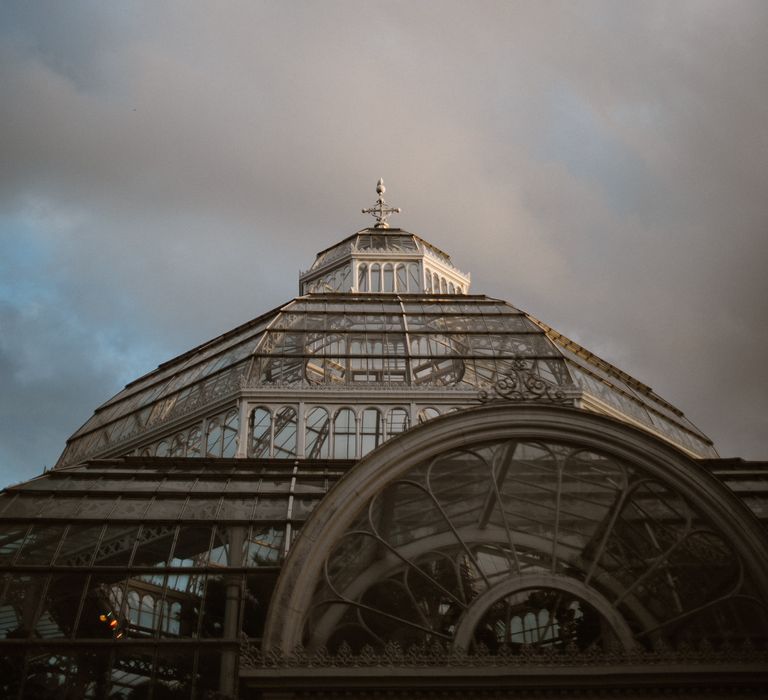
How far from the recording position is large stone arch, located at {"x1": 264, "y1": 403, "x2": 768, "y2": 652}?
1936cm

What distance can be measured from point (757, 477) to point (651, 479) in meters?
4.28

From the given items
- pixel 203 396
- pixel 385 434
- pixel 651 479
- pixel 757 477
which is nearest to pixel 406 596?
pixel 651 479

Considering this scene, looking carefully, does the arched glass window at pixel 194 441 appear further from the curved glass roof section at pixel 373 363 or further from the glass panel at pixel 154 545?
the glass panel at pixel 154 545

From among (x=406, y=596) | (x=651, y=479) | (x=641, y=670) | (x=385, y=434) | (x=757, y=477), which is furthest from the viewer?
(x=385, y=434)

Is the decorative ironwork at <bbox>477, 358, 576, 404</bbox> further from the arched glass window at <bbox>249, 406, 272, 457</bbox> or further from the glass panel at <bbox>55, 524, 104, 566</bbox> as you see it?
the arched glass window at <bbox>249, 406, 272, 457</bbox>

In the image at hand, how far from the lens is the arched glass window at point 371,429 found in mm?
32156

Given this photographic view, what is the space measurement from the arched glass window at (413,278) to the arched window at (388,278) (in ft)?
2.76

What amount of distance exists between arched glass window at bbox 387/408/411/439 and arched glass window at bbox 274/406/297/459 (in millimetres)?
3248

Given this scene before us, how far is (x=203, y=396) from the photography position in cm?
3434

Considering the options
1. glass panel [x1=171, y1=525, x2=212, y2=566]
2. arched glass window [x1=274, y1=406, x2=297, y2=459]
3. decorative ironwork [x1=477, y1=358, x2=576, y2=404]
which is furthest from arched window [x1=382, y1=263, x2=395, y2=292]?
glass panel [x1=171, y1=525, x2=212, y2=566]

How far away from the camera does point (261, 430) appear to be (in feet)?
106

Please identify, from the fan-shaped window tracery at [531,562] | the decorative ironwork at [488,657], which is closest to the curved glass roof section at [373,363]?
the fan-shaped window tracery at [531,562]

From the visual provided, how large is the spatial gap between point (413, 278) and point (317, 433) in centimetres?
1658

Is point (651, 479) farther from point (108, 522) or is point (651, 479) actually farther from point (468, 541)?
point (108, 522)
